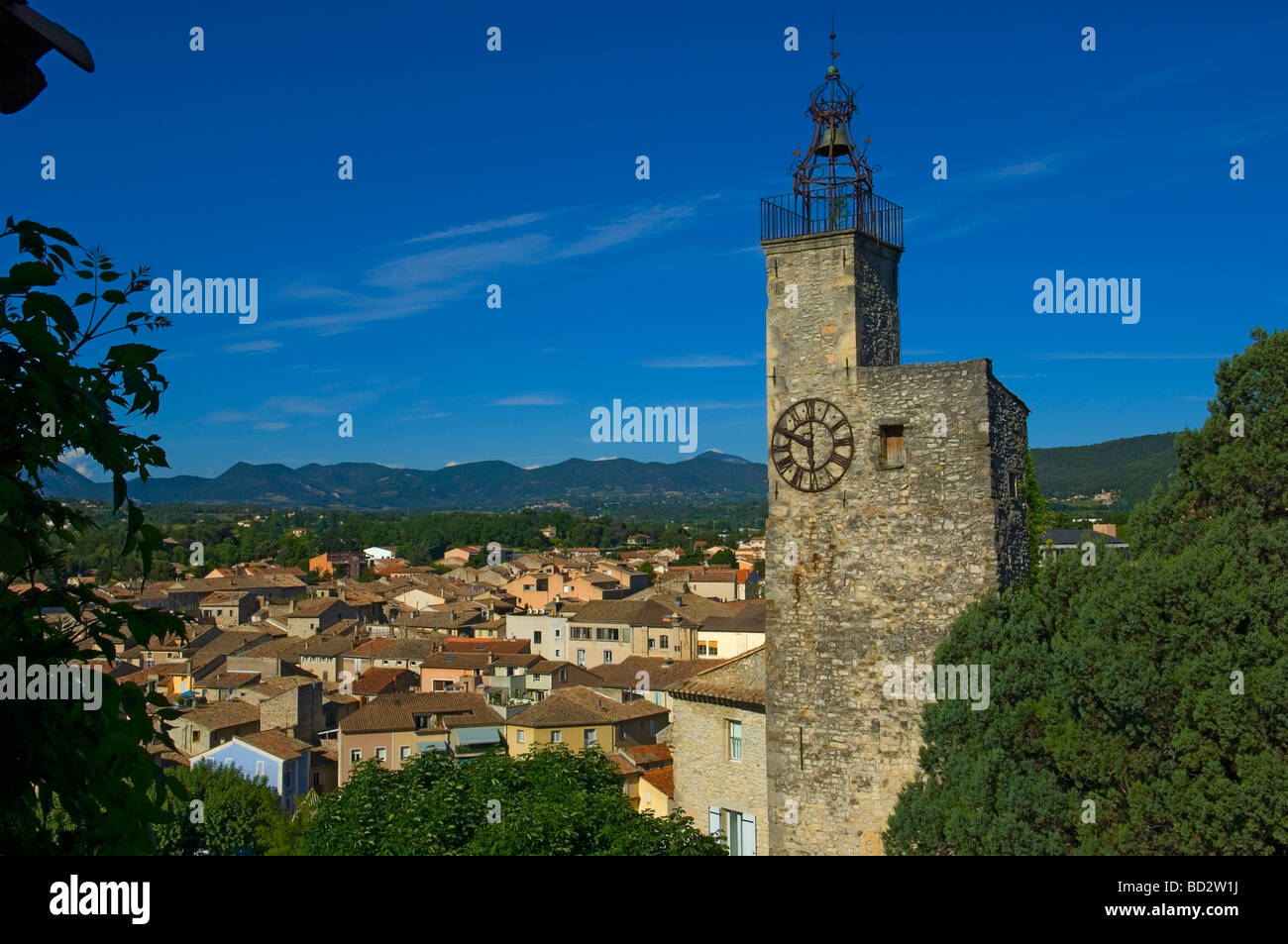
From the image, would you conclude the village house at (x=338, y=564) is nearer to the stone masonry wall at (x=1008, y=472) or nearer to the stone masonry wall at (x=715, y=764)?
the stone masonry wall at (x=715, y=764)

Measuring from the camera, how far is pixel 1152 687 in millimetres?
12992

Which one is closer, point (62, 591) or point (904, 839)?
point (62, 591)

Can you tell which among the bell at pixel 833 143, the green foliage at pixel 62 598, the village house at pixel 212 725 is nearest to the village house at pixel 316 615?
the village house at pixel 212 725

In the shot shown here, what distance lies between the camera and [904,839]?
1544cm

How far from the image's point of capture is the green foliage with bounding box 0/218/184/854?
3186 millimetres

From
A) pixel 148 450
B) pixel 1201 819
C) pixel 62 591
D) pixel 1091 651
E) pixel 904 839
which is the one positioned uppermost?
pixel 148 450

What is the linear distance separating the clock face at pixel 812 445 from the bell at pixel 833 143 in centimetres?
454

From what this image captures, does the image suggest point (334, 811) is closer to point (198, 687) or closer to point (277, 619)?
point (198, 687)

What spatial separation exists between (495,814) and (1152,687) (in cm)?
1448

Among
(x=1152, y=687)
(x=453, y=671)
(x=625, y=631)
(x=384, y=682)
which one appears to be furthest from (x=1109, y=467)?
(x=1152, y=687)

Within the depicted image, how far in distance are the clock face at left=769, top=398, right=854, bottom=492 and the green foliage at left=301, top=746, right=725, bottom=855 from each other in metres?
7.06

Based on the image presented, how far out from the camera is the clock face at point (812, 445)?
1719cm

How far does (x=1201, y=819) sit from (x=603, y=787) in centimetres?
1442

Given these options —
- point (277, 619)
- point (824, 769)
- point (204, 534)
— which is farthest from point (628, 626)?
point (204, 534)
